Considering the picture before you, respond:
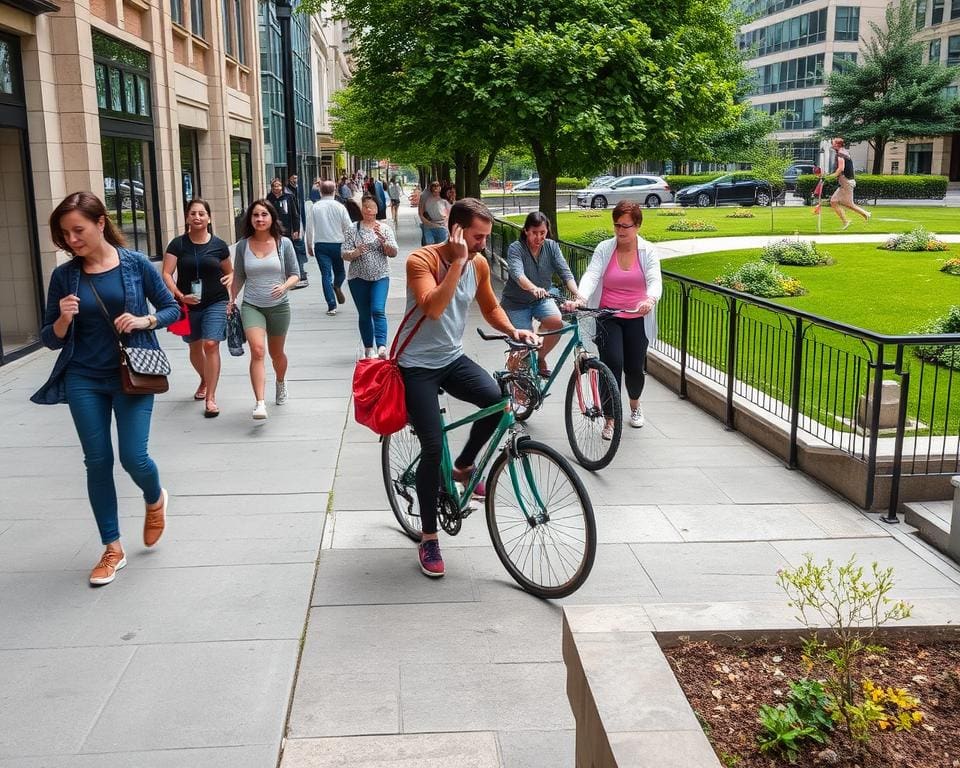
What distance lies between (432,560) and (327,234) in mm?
10869

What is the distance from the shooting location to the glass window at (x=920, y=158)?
68.6 m

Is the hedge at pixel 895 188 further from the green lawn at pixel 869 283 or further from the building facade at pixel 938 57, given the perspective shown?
the green lawn at pixel 869 283

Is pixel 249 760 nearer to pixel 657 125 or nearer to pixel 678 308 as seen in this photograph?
pixel 678 308

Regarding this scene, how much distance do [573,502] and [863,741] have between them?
2.10 meters

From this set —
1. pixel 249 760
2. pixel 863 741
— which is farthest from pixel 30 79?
pixel 863 741

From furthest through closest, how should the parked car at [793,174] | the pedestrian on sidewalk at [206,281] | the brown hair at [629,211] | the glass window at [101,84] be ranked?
1. the parked car at [793,174]
2. the glass window at [101,84]
3. the pedestrian on sidewalk at [206,281]
4. the brown hair at [629,211]

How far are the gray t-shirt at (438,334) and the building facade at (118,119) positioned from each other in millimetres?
7787

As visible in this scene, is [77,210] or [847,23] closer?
[77,210]

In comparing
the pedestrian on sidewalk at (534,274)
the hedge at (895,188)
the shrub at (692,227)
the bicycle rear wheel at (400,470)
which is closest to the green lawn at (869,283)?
the pedestrian on sidewalk at (534,274)

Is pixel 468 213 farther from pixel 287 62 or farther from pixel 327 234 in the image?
pixel 287 62

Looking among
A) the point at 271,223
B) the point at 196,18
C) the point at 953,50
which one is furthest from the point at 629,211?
the point at 953,50

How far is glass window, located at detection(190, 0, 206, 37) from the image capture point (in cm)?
2222

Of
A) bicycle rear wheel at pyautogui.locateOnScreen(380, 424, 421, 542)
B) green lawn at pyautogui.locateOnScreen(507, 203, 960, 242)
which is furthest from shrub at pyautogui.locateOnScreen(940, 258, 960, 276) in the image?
bicycle rear wheel at pyautogui.locateOnScreen(380, 424, 421, 542)

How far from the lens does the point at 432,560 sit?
5.40 m
